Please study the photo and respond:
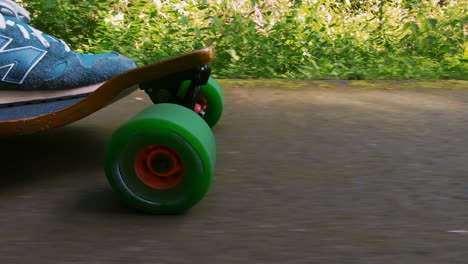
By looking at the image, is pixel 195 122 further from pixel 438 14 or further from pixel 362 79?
pixel 438 14

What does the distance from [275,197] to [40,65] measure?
1.11 m

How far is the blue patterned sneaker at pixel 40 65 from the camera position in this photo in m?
2.29

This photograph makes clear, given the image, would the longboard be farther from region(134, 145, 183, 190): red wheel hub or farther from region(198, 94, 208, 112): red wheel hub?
region(198, 94, 208, 112): red wheel hub

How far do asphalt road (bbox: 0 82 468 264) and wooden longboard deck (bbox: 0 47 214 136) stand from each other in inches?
10.7

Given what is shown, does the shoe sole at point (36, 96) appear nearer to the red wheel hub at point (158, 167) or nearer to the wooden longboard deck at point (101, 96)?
the wooden longboard deck at point (101, 96)

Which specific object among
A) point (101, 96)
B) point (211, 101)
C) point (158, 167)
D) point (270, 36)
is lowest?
point (270, 36)

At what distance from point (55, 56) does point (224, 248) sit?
3.96 feet

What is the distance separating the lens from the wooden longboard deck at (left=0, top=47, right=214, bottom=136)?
82.3 inches

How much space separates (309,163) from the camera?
2.57 m

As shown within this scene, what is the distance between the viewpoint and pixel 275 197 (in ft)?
7.18

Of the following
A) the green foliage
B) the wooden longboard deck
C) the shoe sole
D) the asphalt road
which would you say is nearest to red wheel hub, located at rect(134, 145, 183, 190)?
the asphalt road

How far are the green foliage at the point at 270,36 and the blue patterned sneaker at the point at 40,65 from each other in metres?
2.22

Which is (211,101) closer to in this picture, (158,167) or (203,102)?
(203,102)

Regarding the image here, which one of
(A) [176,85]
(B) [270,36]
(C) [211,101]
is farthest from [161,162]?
(B) [270,36]
